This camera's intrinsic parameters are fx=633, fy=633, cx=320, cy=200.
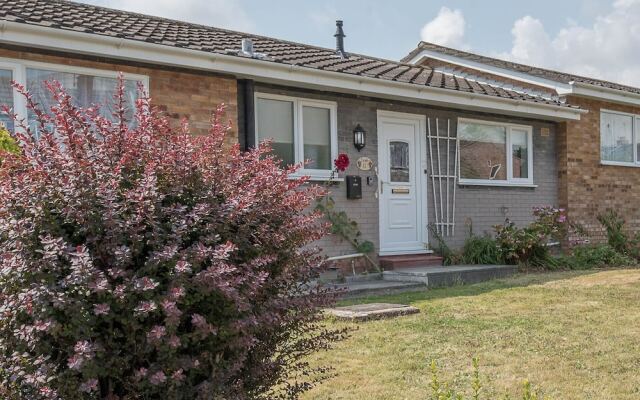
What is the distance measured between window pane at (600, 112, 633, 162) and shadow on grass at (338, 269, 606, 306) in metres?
4.64

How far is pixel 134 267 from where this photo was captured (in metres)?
2.43

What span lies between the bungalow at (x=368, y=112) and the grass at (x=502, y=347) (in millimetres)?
2916

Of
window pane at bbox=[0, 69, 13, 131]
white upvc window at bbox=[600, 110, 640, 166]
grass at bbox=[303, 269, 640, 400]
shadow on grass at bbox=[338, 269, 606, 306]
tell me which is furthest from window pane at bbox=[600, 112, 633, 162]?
window pane at bbox=[0, 69, 13, 131]

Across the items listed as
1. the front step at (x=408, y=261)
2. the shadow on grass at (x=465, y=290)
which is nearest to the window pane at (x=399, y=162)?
the front step at (x=408, y=261)

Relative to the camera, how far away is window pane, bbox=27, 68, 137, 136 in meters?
7.14

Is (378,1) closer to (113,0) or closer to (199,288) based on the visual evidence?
(113,0)

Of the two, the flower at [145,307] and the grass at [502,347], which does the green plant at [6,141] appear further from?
the flower at [145,307]

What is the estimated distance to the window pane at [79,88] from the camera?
7.14 meters

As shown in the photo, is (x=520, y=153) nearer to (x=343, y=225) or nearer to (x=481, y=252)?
(x=481, y=252)

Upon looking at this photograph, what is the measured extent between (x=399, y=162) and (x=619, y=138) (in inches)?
261

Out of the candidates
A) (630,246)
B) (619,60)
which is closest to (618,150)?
(630,246)

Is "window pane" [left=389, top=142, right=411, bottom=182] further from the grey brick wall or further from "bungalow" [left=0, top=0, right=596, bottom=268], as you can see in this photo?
the grey brick wall

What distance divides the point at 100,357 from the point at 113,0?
10.5 meters

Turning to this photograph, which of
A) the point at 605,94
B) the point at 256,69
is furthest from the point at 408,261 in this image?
the point at 605,94
